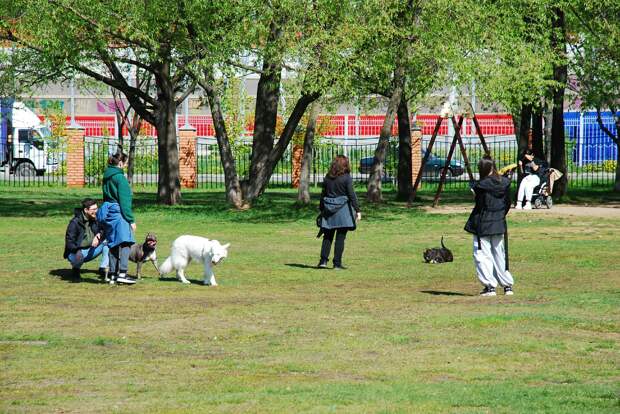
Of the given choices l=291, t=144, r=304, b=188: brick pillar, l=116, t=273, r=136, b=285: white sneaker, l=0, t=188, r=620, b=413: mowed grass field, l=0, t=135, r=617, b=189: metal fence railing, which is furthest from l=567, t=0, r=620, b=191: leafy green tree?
l=116, t=273, r=136, b=285: white sneaker

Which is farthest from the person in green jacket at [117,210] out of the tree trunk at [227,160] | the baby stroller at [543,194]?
the baby stroller at [543,194]

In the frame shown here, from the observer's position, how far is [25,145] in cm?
5075

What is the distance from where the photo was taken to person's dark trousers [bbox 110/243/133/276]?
1633 cm

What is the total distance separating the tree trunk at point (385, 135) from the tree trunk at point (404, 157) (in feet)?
4.97

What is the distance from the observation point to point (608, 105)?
3406 cm

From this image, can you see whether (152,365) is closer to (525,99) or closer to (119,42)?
(119,42)

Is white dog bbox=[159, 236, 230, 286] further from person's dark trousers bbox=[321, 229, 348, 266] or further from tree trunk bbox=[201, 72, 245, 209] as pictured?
tree trunk bbox=[201, 72, 245, 209]

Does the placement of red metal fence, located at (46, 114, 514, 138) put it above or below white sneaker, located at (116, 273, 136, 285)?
above

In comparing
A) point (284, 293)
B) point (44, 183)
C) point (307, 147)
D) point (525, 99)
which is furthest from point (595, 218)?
point (44, 183)

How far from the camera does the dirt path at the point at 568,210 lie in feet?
96.1

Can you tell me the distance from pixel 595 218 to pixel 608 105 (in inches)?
262

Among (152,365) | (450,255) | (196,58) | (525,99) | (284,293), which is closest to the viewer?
(152,365)

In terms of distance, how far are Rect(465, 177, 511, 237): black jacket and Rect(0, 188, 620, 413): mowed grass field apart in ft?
2.79

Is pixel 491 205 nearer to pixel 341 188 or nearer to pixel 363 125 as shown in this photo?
pixel 341 188
